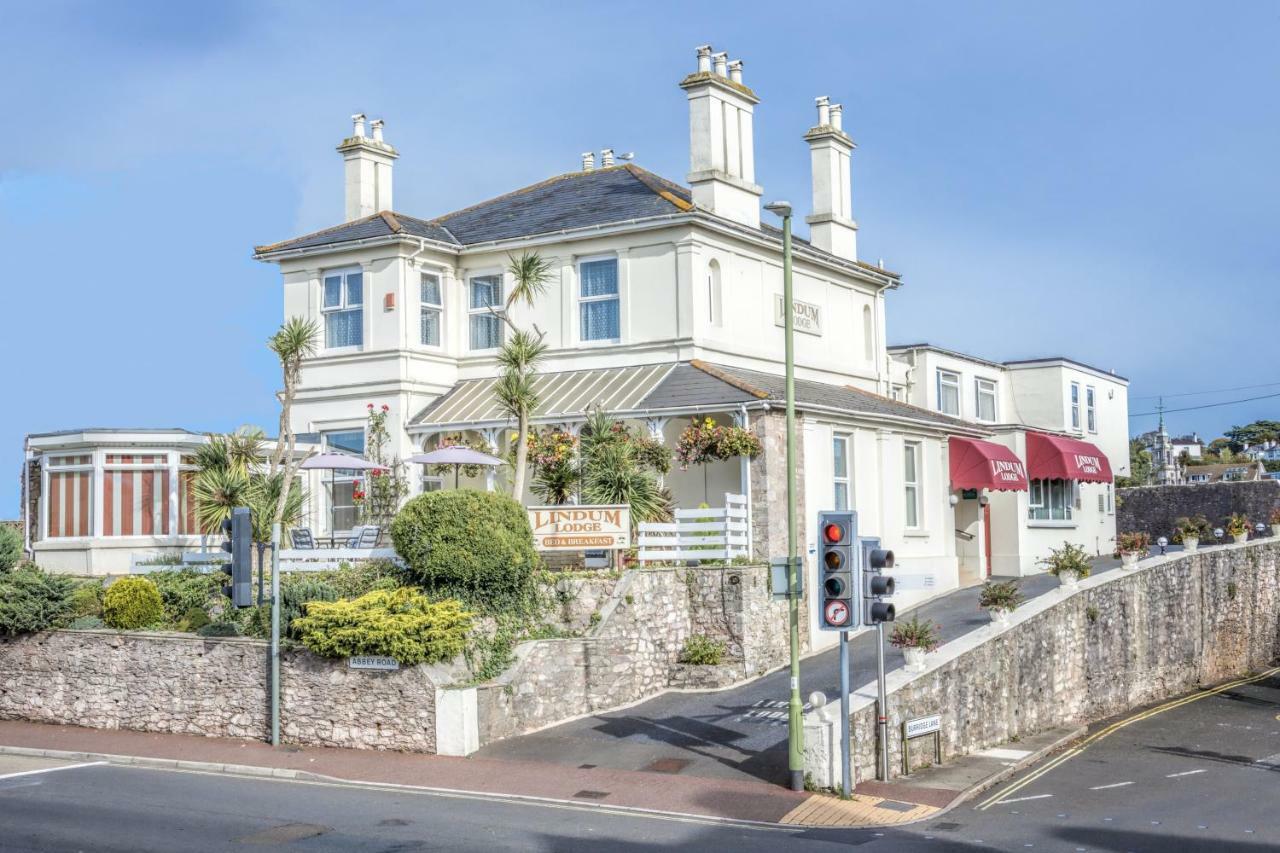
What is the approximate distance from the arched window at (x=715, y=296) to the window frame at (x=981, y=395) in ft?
44.4

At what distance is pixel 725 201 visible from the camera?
30.4 m

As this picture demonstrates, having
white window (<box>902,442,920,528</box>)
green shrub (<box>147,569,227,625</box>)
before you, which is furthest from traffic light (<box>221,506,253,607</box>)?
white window (<box>902,442,920,528</box>)

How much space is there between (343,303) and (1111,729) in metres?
18.0

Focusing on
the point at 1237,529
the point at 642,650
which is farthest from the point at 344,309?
the point at 1237,529

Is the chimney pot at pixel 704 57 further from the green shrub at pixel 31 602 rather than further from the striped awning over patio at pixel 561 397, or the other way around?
the green shrub at pixel 31 602

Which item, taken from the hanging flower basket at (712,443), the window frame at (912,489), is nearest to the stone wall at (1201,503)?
the window frame at (912,489)

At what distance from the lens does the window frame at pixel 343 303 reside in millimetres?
31109

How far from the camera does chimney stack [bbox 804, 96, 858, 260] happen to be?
114ft

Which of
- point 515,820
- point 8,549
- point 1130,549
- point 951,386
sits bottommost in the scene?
point 515,820

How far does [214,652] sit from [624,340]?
11278mm

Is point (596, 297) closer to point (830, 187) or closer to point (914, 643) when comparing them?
point (830, 187)

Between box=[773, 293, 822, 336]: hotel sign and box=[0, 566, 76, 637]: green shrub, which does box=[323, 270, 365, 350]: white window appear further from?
box=[0, 566, 76, 637]: green shrub

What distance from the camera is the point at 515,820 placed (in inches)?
638

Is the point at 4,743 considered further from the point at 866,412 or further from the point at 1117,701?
the point at 1117,701
